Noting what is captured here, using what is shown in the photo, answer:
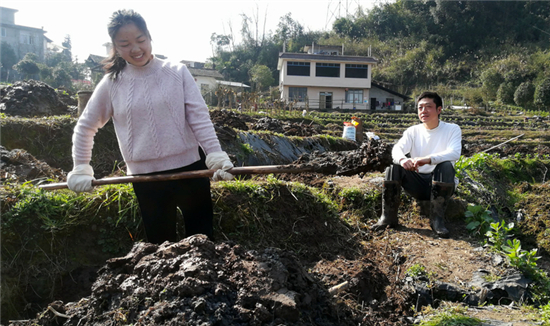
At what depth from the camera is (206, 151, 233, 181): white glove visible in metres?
2.30

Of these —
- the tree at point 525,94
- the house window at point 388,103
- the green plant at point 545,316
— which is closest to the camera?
the green plant at point 545,316

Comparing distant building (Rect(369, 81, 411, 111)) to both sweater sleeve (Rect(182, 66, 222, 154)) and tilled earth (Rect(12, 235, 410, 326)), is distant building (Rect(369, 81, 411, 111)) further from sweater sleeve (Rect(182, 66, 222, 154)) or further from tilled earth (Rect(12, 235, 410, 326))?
tilled earth (Rect(12, 235, 410, 326))

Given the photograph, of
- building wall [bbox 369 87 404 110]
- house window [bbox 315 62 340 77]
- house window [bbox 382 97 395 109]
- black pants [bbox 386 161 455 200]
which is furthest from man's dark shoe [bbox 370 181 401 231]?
building wall [bbox 369 87 404 110]

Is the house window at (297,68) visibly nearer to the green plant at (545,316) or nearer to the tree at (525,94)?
the tree at (525,94)

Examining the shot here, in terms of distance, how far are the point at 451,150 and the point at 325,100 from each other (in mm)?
32749

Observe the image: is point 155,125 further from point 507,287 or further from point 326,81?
point 326,81

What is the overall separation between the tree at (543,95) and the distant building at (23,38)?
49432 millimetres

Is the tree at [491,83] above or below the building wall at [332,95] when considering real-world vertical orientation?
above

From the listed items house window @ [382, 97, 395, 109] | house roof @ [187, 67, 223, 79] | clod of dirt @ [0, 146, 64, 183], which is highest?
house roof @ [187, 67, 223, 79]

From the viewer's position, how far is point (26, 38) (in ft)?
156

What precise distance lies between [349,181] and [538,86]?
29.4 metres

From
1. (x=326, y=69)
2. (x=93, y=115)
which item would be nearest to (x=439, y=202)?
(x=93, y=115)

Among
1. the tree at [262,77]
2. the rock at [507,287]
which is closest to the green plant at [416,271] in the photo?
the rock at [507,287]

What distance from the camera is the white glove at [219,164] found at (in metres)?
2.30
